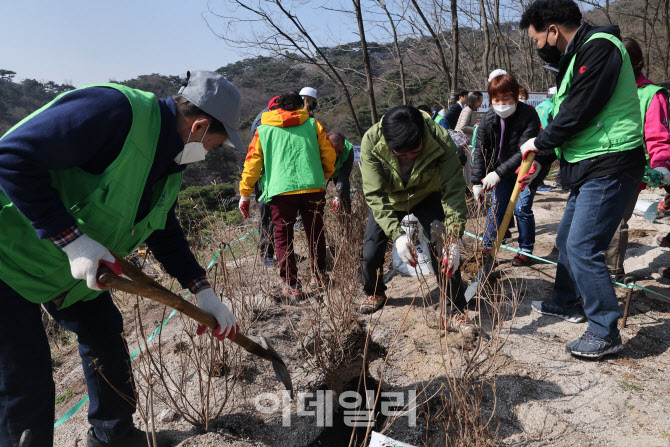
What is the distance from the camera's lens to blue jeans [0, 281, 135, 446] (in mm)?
1535

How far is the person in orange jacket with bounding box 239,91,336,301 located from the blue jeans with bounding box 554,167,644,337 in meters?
1.81

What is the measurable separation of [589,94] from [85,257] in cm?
239

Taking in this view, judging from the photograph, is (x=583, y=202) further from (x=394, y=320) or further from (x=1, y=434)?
(x=1, y=434)

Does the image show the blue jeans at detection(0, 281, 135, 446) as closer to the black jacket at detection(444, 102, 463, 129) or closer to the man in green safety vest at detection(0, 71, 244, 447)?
the man in green safety vest at detection(0, 71, 244, 447)

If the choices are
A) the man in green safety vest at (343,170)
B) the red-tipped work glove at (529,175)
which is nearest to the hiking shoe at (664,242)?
the red-tipped work glove at (529,175)

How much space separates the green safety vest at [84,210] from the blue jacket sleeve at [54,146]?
0.20 ft

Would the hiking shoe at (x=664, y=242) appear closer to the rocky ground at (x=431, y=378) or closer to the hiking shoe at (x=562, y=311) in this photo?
the rocky ground at (x=431, y=378)

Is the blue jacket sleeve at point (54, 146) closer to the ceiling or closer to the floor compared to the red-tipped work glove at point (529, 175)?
closer to the ceiling

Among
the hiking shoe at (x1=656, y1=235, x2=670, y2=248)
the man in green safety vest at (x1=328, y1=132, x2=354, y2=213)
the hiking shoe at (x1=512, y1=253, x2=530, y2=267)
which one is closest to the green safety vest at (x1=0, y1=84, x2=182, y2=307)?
the hiking shoe at (x1=512, y1=253, x2=530, y2=267)

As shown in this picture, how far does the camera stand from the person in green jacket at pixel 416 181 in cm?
251

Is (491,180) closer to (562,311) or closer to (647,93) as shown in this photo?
(562,311)

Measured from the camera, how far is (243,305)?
2857mm

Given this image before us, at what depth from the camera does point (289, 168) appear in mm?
3461

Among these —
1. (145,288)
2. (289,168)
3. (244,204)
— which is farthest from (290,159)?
(145,288)
